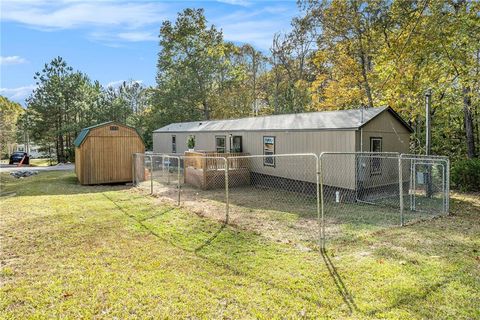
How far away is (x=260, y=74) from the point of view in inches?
1284

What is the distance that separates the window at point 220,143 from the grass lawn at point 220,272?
8756 mm

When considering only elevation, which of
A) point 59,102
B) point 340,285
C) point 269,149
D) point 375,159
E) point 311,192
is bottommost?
point 340,285

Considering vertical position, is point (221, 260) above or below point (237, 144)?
below

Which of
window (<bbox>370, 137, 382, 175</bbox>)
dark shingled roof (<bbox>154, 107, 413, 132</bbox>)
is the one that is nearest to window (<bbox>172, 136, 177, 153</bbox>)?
dark shingled roof (<bbox>154, 107, 413, 132</bbox>)

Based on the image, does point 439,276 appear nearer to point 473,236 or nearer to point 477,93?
point 473,236

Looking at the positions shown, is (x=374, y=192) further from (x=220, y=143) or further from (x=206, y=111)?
(x=206, y=111)

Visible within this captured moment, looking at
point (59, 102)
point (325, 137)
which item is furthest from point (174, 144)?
point (59, 102)

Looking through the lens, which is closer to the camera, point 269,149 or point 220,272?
point 220,272

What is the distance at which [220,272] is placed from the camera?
13.9ft

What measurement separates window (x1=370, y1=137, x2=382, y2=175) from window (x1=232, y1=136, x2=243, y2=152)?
6083mm

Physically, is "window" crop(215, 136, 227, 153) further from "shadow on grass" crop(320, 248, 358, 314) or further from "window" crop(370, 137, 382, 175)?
"shadow on grass" crop(320, 248, 358, 314)

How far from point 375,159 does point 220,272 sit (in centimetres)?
832

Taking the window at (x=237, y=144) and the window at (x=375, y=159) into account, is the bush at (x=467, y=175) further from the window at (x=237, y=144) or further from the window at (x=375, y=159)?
the window at (x=237, y=144)

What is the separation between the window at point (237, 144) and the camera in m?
14.7
